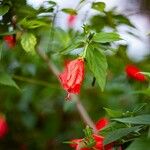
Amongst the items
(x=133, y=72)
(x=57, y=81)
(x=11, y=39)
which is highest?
(x=11, y=39)

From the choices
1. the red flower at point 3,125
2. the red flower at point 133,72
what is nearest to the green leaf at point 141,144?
the red flower at point 133,72

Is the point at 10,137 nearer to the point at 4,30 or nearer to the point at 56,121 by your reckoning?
the point at 56,121

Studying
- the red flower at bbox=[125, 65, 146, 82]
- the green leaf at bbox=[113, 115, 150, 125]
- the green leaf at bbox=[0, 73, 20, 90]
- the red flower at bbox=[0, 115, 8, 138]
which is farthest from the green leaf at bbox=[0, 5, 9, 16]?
the red flower at bbox=[0, 115, 8, 138]

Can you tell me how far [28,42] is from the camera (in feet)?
3.87

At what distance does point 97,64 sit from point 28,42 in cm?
23

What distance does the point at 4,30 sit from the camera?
4.10 ft

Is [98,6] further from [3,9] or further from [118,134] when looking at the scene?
[118,134]

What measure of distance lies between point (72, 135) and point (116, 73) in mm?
521

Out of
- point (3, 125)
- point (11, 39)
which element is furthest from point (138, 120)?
point (3, 125)

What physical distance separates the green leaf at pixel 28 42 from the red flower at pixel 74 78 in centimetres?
14

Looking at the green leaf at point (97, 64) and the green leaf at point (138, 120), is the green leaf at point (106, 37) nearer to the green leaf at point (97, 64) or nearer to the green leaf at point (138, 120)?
the green leaf at point (97, 64)

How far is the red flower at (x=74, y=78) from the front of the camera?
1.04 m

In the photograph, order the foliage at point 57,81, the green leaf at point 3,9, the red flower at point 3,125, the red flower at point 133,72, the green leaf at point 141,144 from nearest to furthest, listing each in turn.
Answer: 1. the green leaf at point 141,144
2. the foliage at point 57,81
3. the green leaf at point 3,9
4. the red flower at point 133,72
5. the red flower at point 3,125

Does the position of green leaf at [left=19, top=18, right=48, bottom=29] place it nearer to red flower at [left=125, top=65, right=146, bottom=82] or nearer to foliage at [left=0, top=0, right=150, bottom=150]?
foliage at [left=0, top=0, right=150, bottom=150]
